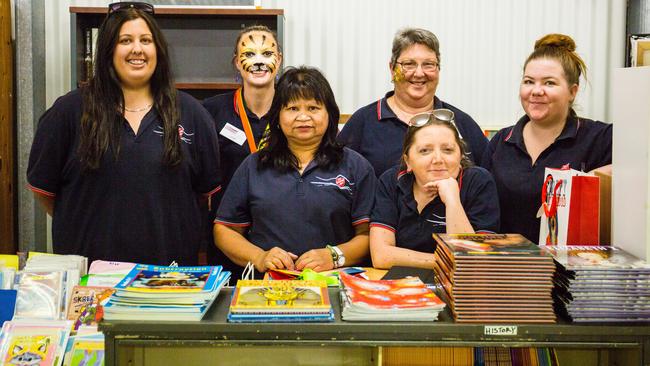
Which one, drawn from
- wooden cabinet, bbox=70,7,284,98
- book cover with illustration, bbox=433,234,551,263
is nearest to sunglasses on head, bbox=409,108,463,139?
book cover with illustration, bbox=433,234,551,263

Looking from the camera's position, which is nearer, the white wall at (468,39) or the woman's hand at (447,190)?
the woman's hand at (447,190)

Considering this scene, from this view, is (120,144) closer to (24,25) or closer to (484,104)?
(24,25)

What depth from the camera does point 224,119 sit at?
3346 millimetres

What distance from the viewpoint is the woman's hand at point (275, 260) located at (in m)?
2.40

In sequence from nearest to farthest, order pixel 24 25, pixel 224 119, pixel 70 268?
pixel 70 268
pixel 224 119
pixel 24 25

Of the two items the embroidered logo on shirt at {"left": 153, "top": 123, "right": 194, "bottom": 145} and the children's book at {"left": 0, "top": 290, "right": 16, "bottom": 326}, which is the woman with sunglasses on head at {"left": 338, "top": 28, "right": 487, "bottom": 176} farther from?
the children's book at {"left": 0, "top": 290, "right": 16, "bottom": 326}

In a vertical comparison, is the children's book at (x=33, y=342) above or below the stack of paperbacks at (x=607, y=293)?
below

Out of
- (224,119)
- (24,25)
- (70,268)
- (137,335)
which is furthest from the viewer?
(24,25)

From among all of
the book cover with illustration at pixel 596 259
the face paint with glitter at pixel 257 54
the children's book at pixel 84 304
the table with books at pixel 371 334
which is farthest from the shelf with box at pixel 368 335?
the face paint with glitter at pixel 257 54

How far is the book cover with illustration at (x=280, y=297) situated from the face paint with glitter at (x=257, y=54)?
1837mm

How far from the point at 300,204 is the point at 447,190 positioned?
564 mm

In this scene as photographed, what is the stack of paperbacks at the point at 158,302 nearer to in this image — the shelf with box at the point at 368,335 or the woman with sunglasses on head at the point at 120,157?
the shelf with box at the point at 368,335

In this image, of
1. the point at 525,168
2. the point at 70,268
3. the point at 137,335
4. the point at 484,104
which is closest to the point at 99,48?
the point at 70,268

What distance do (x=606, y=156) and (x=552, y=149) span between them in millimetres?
205
